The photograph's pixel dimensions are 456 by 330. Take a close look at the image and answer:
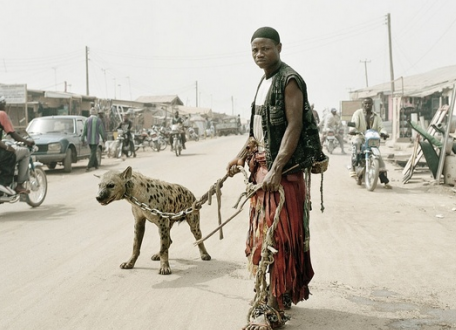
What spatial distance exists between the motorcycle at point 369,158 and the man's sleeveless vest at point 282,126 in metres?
7.87

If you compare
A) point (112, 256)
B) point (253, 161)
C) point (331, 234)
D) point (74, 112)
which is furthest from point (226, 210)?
point (74, 112)

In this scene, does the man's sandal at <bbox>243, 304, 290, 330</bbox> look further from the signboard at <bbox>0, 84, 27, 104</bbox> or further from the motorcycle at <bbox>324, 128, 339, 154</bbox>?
the signboard at <bbox>0, 84, 27, 104</bbox>

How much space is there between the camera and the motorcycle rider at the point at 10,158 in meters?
9.23

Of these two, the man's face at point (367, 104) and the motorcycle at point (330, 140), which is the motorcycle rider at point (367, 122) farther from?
the motorcycle at point (330, 140)

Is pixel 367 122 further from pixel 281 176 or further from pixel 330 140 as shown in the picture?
pixel 330 140

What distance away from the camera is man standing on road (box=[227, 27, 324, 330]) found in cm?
383

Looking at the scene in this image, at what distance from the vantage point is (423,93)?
27781 millimetres

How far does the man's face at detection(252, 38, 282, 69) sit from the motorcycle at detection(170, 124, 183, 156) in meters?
19.9

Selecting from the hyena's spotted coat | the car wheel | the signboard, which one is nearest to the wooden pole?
the hyena's spotted coat

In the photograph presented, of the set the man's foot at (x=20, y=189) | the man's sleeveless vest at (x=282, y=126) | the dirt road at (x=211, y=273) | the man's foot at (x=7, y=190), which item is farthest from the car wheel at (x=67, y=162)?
the man's sleeveless vest at (x=282, y=126)

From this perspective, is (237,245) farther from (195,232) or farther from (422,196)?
(422,196)

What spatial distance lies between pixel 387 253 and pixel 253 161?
2.68 meters

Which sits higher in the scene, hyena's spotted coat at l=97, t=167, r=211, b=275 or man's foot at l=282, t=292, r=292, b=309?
hyena's spotted coat at l=97, t=167, r=211, b=275

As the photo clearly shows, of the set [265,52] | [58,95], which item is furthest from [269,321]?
[58,95]
